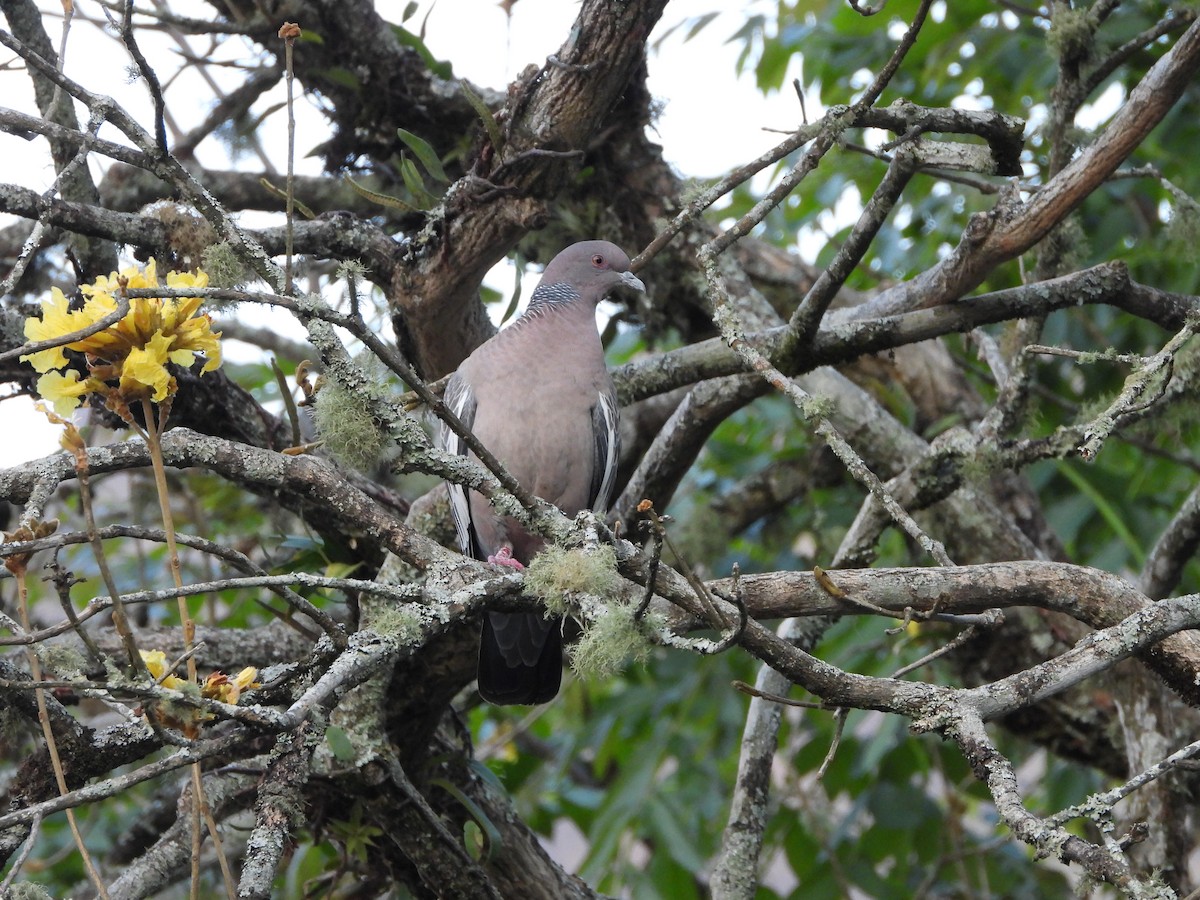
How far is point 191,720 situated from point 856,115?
5.90 feet

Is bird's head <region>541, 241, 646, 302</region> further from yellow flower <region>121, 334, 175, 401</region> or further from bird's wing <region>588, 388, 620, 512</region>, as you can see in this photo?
yellow flower <region>121, 334, 175, 401</region>

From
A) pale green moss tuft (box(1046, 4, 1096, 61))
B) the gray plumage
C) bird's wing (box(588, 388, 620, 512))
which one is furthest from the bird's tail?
pale green moss tuft (box(1046, 4, 1096, 61))

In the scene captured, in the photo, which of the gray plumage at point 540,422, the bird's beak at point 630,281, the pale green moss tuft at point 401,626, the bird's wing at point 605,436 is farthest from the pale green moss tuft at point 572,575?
the bird's beak at point 630,281

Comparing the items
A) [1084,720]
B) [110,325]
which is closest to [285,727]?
[110,325]

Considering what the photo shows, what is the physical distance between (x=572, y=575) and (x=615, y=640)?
0.51 ft

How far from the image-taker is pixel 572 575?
194 cm

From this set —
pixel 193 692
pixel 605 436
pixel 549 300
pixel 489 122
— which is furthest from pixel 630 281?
pixel 193 692

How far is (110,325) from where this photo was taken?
1769 mm

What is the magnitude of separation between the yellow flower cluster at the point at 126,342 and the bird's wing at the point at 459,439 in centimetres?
138

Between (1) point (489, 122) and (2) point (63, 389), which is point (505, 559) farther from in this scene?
(2) point (63, 389)

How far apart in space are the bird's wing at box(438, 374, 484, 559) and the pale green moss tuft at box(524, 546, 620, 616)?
132cm

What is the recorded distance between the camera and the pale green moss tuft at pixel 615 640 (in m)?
1.83

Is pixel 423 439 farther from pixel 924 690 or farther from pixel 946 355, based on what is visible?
pixel 946 355

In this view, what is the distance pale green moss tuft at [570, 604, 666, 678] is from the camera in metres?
1.83
